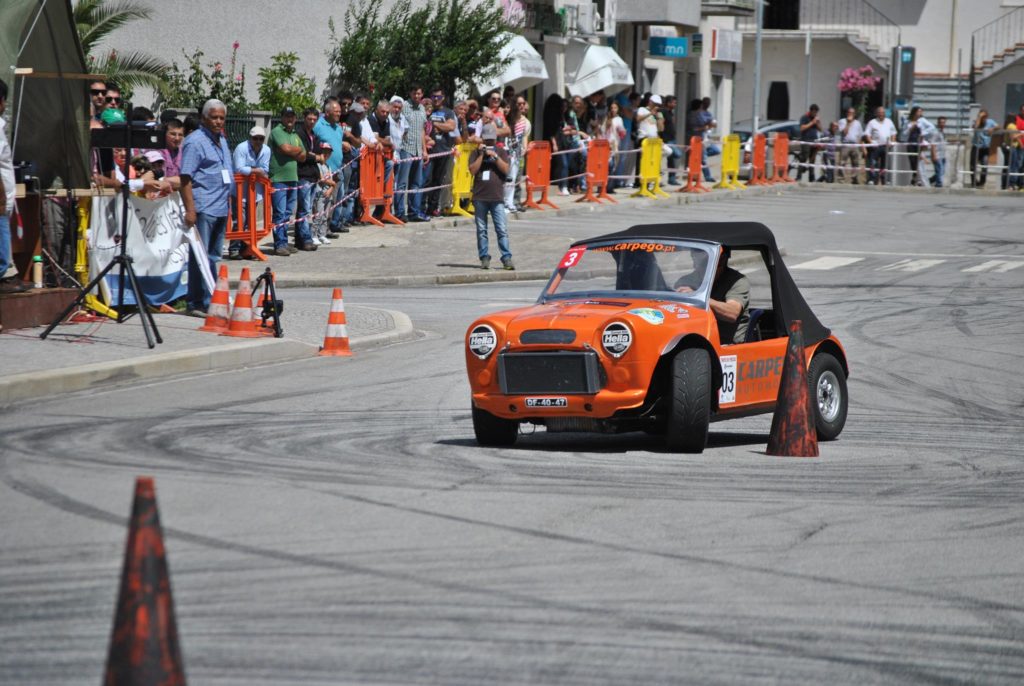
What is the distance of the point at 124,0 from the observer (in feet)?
106

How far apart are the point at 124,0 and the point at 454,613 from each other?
28.6 m

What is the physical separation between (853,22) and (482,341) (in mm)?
59990

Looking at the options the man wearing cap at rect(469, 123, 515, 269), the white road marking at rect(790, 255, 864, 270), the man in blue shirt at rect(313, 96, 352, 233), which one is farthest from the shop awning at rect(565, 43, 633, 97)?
the man wearing cap at rect(469, 123, 515, 269)

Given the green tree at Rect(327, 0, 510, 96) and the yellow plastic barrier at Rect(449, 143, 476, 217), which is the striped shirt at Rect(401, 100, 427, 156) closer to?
the yellow plastic barrier at Rect(449, 143, 476, 217)

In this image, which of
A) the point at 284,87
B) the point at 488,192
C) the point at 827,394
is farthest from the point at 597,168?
the point at 827,394

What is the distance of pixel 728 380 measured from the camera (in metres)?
10.2

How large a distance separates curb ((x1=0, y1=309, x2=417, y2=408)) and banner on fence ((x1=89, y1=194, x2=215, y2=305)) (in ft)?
5.95

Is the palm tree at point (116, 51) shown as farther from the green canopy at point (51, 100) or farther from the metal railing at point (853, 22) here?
the metal railing at point (853, 22)

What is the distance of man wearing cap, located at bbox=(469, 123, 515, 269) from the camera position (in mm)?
21359

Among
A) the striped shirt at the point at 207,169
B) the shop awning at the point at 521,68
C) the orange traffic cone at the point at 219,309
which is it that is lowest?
the orange traffic cone at the point at 219,309

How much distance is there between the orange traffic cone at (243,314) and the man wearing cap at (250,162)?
281 inches

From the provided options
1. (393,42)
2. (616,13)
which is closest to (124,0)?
(393,42)

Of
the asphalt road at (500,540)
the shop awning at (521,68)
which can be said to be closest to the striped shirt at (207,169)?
the asphalt road at (500,540)

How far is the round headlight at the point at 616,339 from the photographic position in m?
9.61
